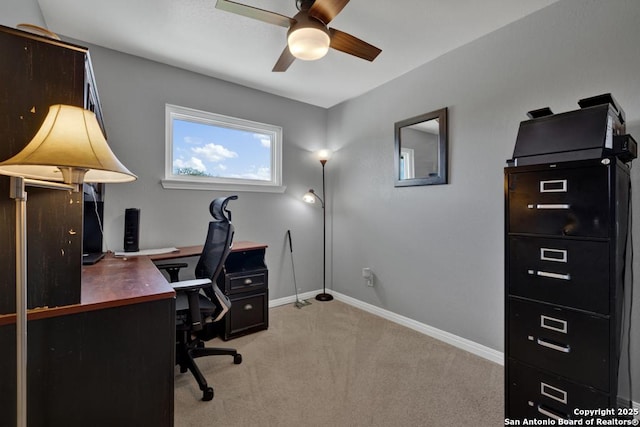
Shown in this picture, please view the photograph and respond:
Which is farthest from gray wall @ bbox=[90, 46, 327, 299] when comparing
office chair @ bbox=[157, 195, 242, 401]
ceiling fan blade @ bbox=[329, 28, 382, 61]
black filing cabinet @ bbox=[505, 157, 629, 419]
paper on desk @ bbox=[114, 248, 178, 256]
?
black filing cabinet @ bbox=[505, 157, 629, 419]

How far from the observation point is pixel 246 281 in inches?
111

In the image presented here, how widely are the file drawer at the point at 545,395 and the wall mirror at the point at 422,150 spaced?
1602mm

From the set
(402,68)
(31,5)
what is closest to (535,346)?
(402,68)

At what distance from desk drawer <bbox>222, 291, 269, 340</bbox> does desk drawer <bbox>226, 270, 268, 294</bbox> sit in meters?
0.06

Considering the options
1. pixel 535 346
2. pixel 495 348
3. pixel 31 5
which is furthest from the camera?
pixel 495 348

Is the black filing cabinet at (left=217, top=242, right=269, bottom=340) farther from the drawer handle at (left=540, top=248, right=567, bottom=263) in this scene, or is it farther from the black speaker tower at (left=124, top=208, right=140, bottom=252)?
the drawer handle at (left=540, top=248, right=567, bottom=263)

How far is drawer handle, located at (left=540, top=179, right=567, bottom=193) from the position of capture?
1.40 m

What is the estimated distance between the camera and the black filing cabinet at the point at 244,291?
107 inches

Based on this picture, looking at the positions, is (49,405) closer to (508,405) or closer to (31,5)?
(508,405)

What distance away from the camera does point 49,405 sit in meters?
1.04

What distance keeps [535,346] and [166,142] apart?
327cm

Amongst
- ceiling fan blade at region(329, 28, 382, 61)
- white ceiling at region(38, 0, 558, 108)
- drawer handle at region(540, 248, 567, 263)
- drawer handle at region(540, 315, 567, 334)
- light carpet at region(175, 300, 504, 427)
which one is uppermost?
white ceiling at region(38, 0, 558, 108)

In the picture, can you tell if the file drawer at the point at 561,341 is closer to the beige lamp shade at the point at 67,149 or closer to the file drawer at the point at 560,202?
the file drawer at the point at 560,202

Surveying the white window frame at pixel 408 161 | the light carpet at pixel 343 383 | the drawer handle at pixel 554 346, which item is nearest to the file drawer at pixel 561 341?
the drawer handle at pixel 554 346
